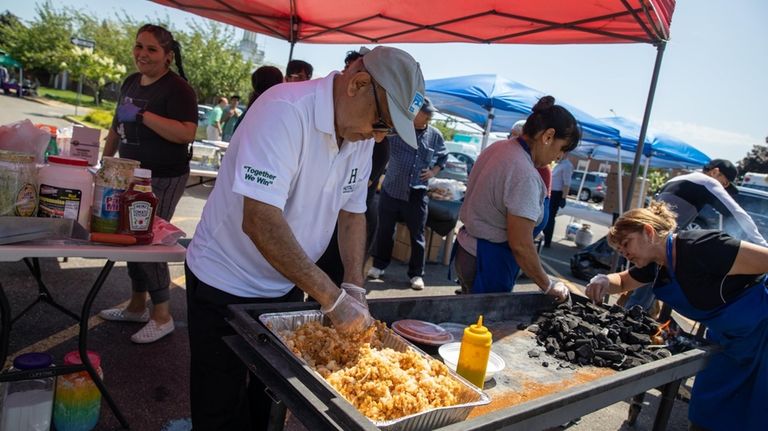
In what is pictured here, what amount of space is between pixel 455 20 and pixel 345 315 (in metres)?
3.66

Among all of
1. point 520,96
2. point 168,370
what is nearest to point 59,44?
point 520,96

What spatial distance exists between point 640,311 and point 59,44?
127ft

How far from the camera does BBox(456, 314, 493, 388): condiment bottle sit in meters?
1.66

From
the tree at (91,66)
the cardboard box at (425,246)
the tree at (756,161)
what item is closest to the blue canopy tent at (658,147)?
the cardboard box at (425,246)

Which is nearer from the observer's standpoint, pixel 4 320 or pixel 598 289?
pixel 4 320

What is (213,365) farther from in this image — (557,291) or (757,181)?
(757,181)

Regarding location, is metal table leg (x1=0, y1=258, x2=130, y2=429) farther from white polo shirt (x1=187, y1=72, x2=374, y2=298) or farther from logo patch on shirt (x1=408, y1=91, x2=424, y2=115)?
logo patch on shirt (x1=408, y1=91, x2=424, y2=115)

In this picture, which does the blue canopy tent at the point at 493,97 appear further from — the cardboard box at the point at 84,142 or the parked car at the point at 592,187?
the parked car at the point at 592,187

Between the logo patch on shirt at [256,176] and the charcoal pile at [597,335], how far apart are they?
146 centimetres

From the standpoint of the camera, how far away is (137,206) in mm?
2035

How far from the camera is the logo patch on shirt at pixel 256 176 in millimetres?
1487

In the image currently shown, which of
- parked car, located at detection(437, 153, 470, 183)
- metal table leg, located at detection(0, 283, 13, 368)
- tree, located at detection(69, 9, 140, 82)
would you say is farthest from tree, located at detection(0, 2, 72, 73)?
metal table leg, located at detection(0, 283, 13, 368)

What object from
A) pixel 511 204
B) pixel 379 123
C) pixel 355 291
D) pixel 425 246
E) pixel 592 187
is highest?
pixel 379 123

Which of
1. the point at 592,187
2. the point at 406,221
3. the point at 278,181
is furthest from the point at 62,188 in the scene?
the point at 592,187
